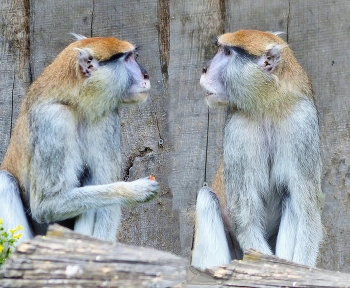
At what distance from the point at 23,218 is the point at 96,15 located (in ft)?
6.08

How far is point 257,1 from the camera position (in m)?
6.27

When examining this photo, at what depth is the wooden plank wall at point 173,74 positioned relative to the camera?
6.20 m

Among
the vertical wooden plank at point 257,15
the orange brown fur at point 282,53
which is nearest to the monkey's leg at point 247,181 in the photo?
the orange brown fur at point 282,53

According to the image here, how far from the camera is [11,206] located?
542cm

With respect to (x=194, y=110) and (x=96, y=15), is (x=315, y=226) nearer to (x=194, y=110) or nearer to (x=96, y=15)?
(x=194, y=110)

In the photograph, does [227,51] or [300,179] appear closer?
[300,179]

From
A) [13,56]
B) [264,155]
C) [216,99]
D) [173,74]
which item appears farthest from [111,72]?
[13,56]

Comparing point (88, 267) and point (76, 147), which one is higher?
point (76, 147)

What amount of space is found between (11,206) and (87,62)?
1.10 meters

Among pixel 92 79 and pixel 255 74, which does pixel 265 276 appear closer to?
pixel 255 74

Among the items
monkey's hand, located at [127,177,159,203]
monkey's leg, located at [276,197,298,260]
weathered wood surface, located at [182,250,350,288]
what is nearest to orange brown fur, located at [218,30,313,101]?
monkey's leg, located at [276,197,298,260]

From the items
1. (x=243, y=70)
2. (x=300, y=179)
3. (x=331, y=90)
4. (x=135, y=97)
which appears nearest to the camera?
(x=300, y=179)

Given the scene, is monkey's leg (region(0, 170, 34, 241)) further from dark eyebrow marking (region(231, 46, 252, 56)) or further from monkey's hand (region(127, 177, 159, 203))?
dark eyebrow marking (region(231, 46, 252, 56))

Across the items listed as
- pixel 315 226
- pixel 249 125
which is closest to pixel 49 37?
pixel 249 125
